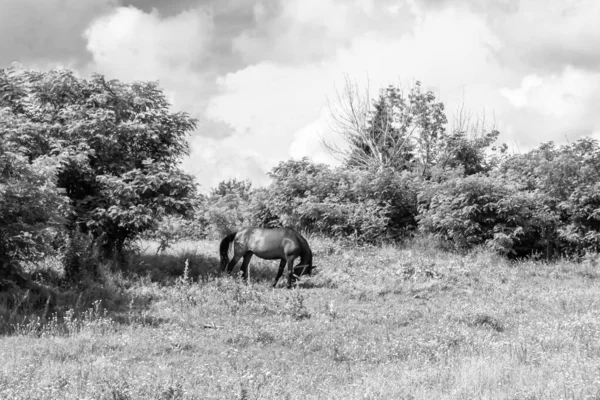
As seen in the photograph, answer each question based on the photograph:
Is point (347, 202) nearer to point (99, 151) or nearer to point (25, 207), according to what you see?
point (99, 151)

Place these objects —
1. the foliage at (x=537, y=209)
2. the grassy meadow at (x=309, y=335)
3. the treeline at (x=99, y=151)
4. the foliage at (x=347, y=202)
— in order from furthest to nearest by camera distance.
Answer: the foliage at (x=347, y=202) → the foliage at (x=537, y=209) → the treeline at (x=99, y=151) → the grassy meadow at (x=309, y=335)

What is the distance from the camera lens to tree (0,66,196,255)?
15.4 meters

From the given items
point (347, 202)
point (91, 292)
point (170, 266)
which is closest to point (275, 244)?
point (170, 266)

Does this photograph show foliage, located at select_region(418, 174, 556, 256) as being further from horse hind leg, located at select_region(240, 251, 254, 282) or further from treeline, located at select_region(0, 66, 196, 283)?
treeline, located at select_region(0, 66, 196, 283)

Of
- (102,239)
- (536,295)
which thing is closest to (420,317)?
(536,295)

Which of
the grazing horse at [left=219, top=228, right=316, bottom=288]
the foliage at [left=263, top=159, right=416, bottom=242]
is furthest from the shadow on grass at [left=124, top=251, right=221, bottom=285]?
the foliage at [left=263, top=159, right=416, bottom=242]

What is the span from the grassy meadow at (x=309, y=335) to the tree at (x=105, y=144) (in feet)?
5.38

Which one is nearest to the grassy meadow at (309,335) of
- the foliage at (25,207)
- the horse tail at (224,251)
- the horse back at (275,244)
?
the horse tail at (224,251)

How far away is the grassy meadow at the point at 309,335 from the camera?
7211 mm

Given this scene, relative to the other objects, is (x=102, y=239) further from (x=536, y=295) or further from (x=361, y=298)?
(x=536, y=295)

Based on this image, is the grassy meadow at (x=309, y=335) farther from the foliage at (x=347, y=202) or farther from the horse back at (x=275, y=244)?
the foliage at (x=347, y=202)

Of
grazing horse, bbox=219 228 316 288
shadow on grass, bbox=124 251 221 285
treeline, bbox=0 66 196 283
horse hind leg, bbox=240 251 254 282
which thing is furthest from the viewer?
horse hind leg, bbox=240 251 254 282

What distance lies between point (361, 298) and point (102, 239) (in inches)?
289

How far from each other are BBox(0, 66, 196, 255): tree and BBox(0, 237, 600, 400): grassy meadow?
164 cm
